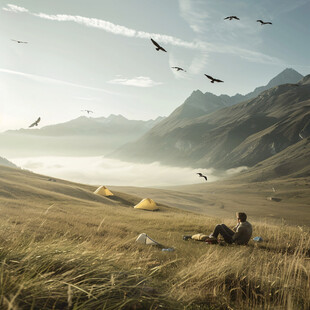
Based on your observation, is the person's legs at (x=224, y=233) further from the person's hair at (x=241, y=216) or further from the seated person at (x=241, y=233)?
the person's hair at (x=241, y=216)

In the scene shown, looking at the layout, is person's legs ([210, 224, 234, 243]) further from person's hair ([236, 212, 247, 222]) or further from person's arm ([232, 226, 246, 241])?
person's hair ([236, 212, 247, 222])

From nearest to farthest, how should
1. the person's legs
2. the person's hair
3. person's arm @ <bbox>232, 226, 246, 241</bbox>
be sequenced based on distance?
person's arm @ <bbox>232, 226, 246, 241</bbox>, the person's hair, the person's legs

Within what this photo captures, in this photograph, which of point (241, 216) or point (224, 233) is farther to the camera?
point (224, 233)

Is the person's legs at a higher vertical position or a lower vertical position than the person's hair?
lower

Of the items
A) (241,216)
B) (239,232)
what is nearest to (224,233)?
(239,232)

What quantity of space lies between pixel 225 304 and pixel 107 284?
183 cm

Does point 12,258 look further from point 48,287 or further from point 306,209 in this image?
point 306,209

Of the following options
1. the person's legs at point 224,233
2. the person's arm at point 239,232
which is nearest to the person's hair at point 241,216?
the person's arm at point 239,232

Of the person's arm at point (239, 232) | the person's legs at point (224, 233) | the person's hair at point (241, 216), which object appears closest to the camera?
the person's arm at point (239, 232)

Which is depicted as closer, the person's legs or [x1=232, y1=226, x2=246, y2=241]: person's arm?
[x1=232, y1=226, x2=246, y2=241]: person's arm

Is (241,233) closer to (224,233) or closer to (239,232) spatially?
(239,232)

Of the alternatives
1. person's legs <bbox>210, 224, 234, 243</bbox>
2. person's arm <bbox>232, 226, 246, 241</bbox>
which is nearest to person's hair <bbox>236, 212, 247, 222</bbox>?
person's arm <bbox>232, 226, 246, 241</bbox>

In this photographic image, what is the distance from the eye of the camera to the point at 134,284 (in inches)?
129

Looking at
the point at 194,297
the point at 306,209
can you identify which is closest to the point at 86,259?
the point at 194,297
